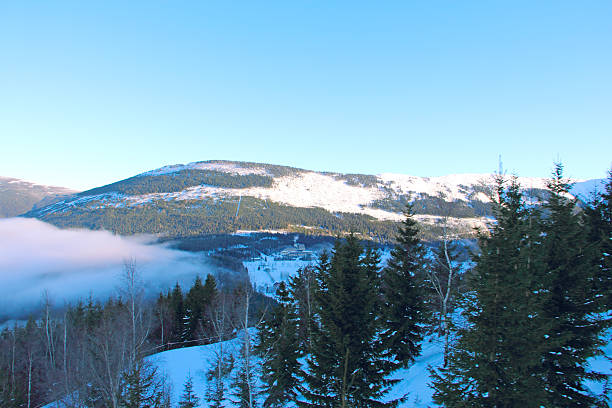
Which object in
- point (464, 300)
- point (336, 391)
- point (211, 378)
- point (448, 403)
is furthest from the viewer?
point (211, 378)

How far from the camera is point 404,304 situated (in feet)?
73.1

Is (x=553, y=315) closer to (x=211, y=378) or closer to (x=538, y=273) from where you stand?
(x=538, y=273)

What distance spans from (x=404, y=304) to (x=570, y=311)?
10.1 meters

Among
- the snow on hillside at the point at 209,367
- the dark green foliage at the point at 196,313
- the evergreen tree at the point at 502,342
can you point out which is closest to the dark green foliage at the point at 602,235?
the snow on hillside at the point at 209,367

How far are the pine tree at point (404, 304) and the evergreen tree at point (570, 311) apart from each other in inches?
351

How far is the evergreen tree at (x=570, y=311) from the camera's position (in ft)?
41.1

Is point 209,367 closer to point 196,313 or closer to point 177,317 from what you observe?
point 196,313

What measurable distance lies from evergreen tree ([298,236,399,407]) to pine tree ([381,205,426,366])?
28.7 ft

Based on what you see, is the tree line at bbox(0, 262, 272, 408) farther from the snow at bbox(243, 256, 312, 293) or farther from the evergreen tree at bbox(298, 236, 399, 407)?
the snow at bbox(243, 256, 312, 293)

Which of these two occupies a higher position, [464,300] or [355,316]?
[464,300]

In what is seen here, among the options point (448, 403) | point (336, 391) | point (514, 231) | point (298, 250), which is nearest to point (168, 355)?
point (336, 391)

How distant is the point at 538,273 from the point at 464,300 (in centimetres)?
523

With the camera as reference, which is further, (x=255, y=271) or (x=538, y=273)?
(x=255, y=271)

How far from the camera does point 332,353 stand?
42.9ft
